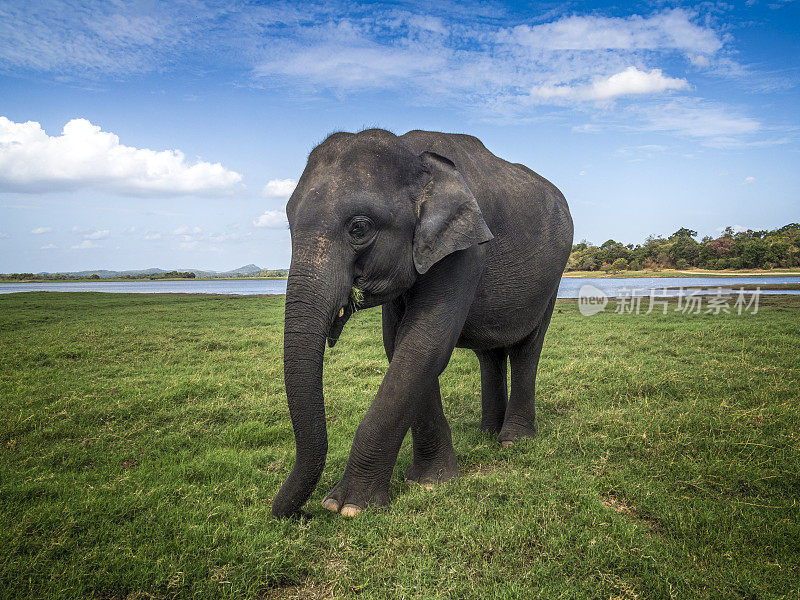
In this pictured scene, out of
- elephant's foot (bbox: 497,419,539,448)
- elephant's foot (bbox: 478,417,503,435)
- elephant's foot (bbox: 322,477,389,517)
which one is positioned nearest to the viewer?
elephant's foot (bbox: 322,477,389,517)

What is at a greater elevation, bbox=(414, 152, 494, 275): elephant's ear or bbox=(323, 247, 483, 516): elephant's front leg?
bbox=(414, 152, 494, 275): elephant's ear

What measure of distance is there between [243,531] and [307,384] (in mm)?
1382

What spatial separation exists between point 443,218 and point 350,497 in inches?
103

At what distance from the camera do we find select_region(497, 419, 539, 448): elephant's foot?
6695 mm

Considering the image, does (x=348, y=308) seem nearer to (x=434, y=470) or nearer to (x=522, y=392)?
(x=434, y=470)

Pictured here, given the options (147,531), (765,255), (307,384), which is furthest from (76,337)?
(765,255)

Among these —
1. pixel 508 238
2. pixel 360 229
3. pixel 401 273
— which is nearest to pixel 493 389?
pixel 508 238

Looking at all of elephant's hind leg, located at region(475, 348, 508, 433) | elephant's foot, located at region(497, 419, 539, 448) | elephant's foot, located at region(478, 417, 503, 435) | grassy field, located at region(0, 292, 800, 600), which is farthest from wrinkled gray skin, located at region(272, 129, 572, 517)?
elephant's foot, located at region(478, 417, 503, 435)

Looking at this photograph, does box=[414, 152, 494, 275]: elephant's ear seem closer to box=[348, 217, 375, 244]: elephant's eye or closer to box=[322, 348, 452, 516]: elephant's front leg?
box=[348, 217, 375, 244]: elephant's eye

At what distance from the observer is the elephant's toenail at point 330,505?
4621mm

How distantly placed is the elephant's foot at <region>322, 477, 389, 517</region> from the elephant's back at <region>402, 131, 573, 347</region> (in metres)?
1.95

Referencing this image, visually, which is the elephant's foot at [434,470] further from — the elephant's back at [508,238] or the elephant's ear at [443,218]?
the elephant's ear at [443,218]

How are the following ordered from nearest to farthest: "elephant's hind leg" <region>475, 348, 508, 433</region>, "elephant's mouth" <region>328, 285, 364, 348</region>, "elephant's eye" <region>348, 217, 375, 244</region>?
"elephant's eye" <region>348, 217, 375, 244</region>
"elephant's mouth" <region>328, 285, 364, 348</region>
"elephant's hind leg" <region>475, 348, 508, 433</region>

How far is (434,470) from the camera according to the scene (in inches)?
211
